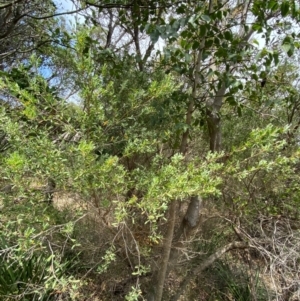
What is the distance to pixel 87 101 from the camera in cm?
169

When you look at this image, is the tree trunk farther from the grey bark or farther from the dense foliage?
the grey bark

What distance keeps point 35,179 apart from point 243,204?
89.8 inches

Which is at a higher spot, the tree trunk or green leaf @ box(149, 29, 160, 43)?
green leaf @ box(149, 29, 160, 43)

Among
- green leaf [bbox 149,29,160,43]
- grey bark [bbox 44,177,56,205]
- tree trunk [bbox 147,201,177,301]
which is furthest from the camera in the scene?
tree trunk [bbox 147,201,177,301]

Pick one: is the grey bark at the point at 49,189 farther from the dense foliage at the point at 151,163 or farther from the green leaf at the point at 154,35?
the green leaf at the point at 154,35

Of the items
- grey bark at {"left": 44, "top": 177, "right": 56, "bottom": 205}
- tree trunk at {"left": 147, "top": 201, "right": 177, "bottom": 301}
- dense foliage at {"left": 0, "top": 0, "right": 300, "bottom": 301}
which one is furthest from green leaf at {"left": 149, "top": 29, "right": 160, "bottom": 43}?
tree trunk at {"left": 147, "top": 201, "right": 177, "bottom": 301}

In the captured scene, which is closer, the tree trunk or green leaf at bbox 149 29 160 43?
green leaf at bbox 149 29 160 43

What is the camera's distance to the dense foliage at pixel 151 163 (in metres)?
1.62

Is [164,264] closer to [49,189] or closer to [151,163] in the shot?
[151,163]

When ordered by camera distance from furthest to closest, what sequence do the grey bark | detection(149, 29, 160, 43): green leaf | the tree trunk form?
the tree trunk < the grey bark < detection(149, 29, 160, 43): green leaf

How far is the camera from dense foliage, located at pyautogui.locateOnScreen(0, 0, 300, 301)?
162 cm

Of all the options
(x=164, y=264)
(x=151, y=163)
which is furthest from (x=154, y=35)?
(x=164, y=264)

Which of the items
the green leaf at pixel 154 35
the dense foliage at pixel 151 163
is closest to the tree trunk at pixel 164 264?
the dense foliage at pixel 151 163

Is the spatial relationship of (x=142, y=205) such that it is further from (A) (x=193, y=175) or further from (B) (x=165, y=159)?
(B) (x=165, y=159)
